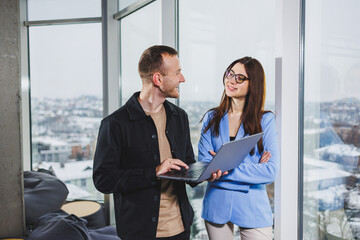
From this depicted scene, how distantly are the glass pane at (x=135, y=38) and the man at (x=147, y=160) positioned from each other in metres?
1.61

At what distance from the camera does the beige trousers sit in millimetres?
Result: 1698

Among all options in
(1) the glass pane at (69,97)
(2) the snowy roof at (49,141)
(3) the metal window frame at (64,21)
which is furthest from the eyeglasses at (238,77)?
(2) the snowy roof at (49,141)

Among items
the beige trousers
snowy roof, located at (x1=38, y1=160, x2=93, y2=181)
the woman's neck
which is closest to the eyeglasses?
the woman's neck

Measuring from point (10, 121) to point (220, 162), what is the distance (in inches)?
79.4

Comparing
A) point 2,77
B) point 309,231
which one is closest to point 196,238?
point 309,231

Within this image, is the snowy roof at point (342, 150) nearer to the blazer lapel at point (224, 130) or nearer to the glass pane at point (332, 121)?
the glass pane at point (332, 121)

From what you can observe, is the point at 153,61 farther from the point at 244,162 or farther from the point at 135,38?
the point at 135,38

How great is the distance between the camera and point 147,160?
1575mm

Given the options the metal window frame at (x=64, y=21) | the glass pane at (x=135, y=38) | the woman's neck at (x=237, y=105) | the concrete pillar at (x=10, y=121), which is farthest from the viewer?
the metal window frame at (x=64, y=21)

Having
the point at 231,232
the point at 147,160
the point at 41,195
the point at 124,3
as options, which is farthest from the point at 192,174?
the point at 124,3

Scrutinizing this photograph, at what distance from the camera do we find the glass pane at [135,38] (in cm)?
338

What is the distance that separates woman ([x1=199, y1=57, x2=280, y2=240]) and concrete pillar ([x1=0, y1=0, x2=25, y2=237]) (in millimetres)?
1687

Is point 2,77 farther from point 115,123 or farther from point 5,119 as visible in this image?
point 115,123

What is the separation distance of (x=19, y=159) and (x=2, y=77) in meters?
0.70
